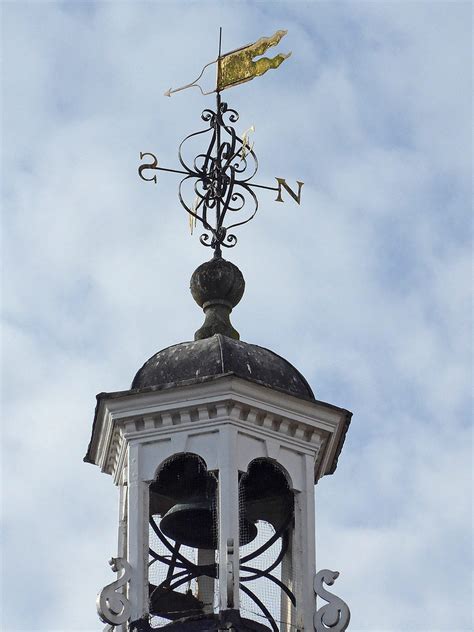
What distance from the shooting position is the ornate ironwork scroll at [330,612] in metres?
27.5

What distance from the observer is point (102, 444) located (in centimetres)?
2930

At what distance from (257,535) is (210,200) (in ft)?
14.9

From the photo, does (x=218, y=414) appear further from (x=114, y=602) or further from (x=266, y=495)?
(x=114, y=602)

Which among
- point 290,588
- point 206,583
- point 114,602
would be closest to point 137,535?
point 114,602

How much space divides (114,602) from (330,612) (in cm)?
243

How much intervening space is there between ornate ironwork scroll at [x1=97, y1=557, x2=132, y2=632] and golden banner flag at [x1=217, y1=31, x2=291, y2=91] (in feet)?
22.4

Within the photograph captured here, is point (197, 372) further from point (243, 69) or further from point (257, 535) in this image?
point (243, 69)

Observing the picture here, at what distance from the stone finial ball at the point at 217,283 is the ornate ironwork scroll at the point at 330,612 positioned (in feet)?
13.3

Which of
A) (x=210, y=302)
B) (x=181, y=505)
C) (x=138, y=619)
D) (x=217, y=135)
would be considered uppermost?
(x=217, y=135)

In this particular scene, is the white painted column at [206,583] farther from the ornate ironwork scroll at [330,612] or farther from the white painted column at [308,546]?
the ornate ironwork scroll at [330,612]

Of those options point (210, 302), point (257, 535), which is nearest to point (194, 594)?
point (257, 535)

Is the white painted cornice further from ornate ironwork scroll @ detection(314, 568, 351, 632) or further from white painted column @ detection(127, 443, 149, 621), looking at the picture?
ornate ironwork scroll @ detection(314, 568, 351, 632)

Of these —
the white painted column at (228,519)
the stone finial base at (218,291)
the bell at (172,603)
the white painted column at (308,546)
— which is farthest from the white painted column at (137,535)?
the stone finial base at (218,291)

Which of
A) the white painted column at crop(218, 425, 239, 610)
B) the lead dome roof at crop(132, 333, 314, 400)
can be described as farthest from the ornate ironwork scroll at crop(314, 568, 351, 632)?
the lead dome roof at crop(132, 333, 314, 400)
